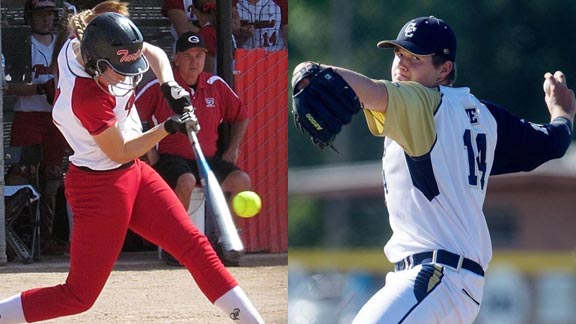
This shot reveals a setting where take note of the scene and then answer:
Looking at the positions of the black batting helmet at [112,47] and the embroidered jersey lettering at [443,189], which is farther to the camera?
the black batting helmet at [112,47]

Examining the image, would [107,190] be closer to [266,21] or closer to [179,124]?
[179,124]

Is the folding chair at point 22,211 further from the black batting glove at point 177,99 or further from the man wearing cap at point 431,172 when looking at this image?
the man wearing cap at point 431,172

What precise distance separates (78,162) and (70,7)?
3.50 meters

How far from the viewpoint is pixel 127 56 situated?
367 centimetres

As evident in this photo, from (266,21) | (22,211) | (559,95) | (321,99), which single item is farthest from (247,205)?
(266,21)

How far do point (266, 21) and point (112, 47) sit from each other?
377 centimetres

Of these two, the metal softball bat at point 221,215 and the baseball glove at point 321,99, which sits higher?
the baseball glove at point 321,99

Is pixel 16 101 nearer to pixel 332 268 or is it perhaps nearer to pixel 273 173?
pixel 273 173

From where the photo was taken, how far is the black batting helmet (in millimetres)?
3617

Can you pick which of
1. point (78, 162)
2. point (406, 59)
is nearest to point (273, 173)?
point (78, 162)

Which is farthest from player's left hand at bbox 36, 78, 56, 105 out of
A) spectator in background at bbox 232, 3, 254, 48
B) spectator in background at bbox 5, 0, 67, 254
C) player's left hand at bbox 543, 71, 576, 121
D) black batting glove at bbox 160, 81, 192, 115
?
player's left hand at bbox 543, 71, 576, 121

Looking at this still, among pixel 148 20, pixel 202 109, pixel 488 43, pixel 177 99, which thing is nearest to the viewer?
pixel 177 99

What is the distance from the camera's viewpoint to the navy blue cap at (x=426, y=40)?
2.95 m

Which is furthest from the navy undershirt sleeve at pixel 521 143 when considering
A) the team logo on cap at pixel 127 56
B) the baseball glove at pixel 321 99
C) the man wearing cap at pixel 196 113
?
the man wearing cap at pixel 196 113
